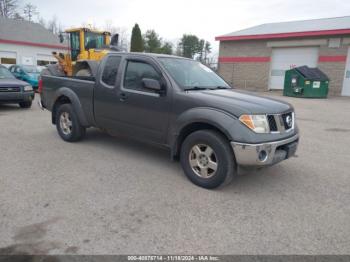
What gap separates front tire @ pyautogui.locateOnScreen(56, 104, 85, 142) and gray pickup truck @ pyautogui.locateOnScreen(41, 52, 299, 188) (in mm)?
60

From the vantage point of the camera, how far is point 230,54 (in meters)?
27.6

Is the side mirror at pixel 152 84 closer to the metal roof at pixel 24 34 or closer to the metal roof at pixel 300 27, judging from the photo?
the metal roof at pixel 300 27

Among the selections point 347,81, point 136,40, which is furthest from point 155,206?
point 136,40

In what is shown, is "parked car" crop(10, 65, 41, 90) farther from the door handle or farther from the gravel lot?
the door handle

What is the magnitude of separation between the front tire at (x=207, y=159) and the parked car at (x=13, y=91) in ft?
27.1

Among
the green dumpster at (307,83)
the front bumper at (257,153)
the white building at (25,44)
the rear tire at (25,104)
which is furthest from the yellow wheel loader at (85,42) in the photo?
the white building at (25,44)

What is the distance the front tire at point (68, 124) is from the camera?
19.6 feet

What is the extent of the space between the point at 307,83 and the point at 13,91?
55.1ft

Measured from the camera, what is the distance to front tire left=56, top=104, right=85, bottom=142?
5.97 metres

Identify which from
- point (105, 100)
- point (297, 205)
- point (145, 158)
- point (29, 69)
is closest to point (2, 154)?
point (105, 100)

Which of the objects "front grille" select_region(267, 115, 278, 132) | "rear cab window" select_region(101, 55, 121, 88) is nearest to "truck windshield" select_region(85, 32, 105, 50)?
"rear cab window" select_region(101, 55, 121, 88)

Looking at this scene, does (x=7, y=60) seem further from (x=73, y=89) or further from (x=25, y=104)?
(x=73, y=89)

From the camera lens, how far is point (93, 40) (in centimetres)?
1523

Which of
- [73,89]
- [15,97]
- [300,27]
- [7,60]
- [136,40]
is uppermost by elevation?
[300,27]
